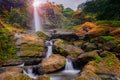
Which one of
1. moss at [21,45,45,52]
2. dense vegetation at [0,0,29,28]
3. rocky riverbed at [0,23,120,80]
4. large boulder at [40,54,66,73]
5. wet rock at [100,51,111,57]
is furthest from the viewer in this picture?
dense vegetation at [0,0,29,28]

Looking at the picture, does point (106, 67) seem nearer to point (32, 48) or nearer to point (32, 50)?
point (32, 50)

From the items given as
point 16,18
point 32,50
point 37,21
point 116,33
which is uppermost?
point 16,18

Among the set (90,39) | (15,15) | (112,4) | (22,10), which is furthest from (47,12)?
(90,39)

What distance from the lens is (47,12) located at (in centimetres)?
6425

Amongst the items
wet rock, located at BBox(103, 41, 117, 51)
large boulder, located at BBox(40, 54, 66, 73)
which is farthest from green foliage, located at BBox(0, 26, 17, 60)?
wet rock, located at BBox(103, 41, 117, 51)

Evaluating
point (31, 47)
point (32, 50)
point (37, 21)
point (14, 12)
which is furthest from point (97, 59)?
point (37, 21)

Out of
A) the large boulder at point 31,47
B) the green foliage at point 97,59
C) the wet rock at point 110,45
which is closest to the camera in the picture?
the green foliage at point 97,59

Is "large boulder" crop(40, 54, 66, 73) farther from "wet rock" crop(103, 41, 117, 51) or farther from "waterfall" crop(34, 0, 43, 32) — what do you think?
"waterfall" crop(34, 0, 43, 32)

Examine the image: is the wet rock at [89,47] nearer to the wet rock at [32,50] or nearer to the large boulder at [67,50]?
the large boulder at [67,50]

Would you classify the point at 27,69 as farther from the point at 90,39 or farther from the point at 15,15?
the point at 15,15

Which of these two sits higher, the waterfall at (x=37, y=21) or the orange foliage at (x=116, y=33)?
the waterfall at (x=37, y=21)

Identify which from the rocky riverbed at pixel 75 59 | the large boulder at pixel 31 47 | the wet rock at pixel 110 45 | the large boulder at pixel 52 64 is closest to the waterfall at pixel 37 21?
the large boulder at pixel 31 47

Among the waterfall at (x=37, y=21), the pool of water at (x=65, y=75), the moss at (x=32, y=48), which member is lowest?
the pool of water at (x=65, y=75)

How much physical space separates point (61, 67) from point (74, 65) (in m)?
1.98
